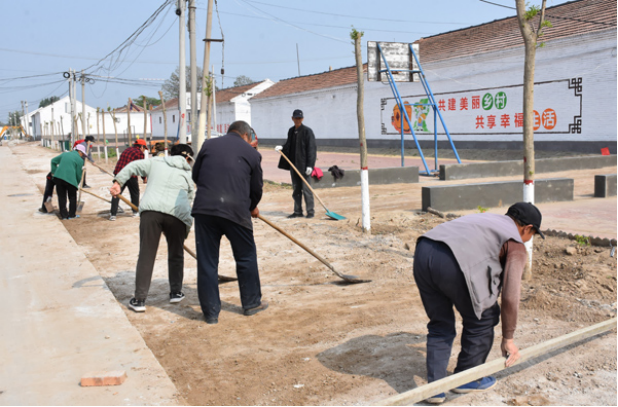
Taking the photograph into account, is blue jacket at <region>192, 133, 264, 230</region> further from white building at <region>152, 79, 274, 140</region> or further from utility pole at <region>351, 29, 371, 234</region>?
white building at <region>152, 79, 274, 140</region>

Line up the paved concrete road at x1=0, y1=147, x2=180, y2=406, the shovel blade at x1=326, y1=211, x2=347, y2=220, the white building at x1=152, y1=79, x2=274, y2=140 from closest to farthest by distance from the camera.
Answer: the paved concrete road at x1=0, y1=147, x2=180, y2=406, the shovel blade at x1=326, y1=211, x2=347, y2=220, the white building at x1=152, y1=79, x2=274, y2=140

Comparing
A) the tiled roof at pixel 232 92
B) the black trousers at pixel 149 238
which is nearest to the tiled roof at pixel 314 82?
the tiled roof at pixel 232 92

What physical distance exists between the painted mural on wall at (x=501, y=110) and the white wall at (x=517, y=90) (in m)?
0.04

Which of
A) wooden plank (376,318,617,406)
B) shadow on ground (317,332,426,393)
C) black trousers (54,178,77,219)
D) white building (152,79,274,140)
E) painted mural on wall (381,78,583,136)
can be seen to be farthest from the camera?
white building (152,79,274,140)

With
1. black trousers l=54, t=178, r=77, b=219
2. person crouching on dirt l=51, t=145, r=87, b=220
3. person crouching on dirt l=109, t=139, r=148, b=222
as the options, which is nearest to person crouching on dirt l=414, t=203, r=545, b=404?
person crouching on dirt l=109, t=139, r=148, b=222

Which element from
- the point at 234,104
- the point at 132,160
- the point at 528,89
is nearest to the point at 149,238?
the point at 528,89

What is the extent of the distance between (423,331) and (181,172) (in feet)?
8.40

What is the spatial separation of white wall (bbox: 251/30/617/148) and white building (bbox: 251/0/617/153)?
0.11ft

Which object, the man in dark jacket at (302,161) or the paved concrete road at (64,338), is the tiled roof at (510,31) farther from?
the paved concrete road at (64,338)

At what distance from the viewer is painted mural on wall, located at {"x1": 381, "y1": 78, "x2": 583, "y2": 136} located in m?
19.8

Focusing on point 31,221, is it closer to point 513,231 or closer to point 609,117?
point 513,231

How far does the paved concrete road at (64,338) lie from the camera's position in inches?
133

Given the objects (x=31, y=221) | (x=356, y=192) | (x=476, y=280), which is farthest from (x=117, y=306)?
(x=356, y=192)

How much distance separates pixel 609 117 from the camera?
1855 cm
